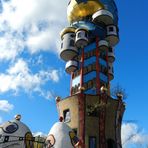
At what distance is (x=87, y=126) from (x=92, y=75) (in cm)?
573

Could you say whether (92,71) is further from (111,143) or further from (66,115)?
(111,143)

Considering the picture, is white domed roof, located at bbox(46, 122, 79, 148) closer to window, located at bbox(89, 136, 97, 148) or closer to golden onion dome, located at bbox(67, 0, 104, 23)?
window, located at bbox(89, 136, 97, 148)

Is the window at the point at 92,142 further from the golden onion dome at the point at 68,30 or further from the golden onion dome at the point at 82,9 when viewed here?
the golden onion dome at the point at 82,9

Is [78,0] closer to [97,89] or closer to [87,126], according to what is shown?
[97,89]

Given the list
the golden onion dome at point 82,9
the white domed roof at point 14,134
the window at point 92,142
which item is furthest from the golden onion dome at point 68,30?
the white domed roof at point 14,134

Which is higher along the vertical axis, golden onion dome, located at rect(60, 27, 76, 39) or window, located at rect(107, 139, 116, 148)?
golden onion dome, located at rect(60, 27, 76, 39)

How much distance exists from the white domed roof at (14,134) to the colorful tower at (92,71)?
9824 mm

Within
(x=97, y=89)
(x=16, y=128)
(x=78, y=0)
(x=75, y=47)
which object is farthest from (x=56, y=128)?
(x=78, y=0)

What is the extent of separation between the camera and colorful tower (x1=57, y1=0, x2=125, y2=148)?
31.1 m

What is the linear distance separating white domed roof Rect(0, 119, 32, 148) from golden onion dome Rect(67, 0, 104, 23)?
18.1 meters

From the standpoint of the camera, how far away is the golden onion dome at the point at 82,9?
36562 mm

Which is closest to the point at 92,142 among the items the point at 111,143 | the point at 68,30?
the point at 111,143

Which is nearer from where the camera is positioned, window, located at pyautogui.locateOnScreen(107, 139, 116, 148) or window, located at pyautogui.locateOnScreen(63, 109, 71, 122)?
window, located at pyautogui.locateOnScreen(107, 139, 116, 148)

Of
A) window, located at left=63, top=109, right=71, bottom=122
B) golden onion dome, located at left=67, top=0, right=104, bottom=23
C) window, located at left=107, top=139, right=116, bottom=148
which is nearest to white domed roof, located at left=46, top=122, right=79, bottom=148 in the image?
window, located at left=63, top=109, right=71, bottom=122
